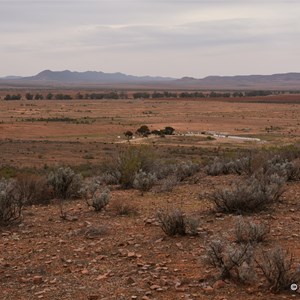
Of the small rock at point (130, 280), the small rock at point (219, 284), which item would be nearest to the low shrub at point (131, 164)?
the small rock at point (130, 280)

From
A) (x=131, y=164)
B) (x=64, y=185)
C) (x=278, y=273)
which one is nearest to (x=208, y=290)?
(x=278, y=273)

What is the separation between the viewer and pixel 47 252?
770 centimetres

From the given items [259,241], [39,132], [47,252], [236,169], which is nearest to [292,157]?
[236,169]

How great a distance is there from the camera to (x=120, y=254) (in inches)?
293

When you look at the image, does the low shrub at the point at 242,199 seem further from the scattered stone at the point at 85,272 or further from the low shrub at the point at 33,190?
the low shrub at the point at 33,190

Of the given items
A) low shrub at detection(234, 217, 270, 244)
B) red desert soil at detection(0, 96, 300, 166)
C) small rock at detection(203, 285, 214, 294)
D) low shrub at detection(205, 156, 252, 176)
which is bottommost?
red desert soil at detection(0, 96, 300, 166)

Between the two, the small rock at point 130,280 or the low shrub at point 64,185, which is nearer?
the small rock at point 130,280

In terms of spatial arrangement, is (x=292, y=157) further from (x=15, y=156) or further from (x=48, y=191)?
(x=15, y=156)

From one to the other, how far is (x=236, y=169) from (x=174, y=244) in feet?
26.5

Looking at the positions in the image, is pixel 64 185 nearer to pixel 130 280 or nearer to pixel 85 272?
pixel 85 272

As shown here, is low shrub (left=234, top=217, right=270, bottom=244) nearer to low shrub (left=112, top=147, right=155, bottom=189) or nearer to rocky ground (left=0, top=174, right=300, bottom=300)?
rocky ground (left=0, top=174, right=300, bottom=300)

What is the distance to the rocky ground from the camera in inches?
235

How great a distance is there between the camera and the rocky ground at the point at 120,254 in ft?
19.6

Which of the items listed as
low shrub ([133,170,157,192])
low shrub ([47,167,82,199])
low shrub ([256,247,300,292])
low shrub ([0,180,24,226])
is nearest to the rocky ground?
low shrub ([256,247,300,292])
